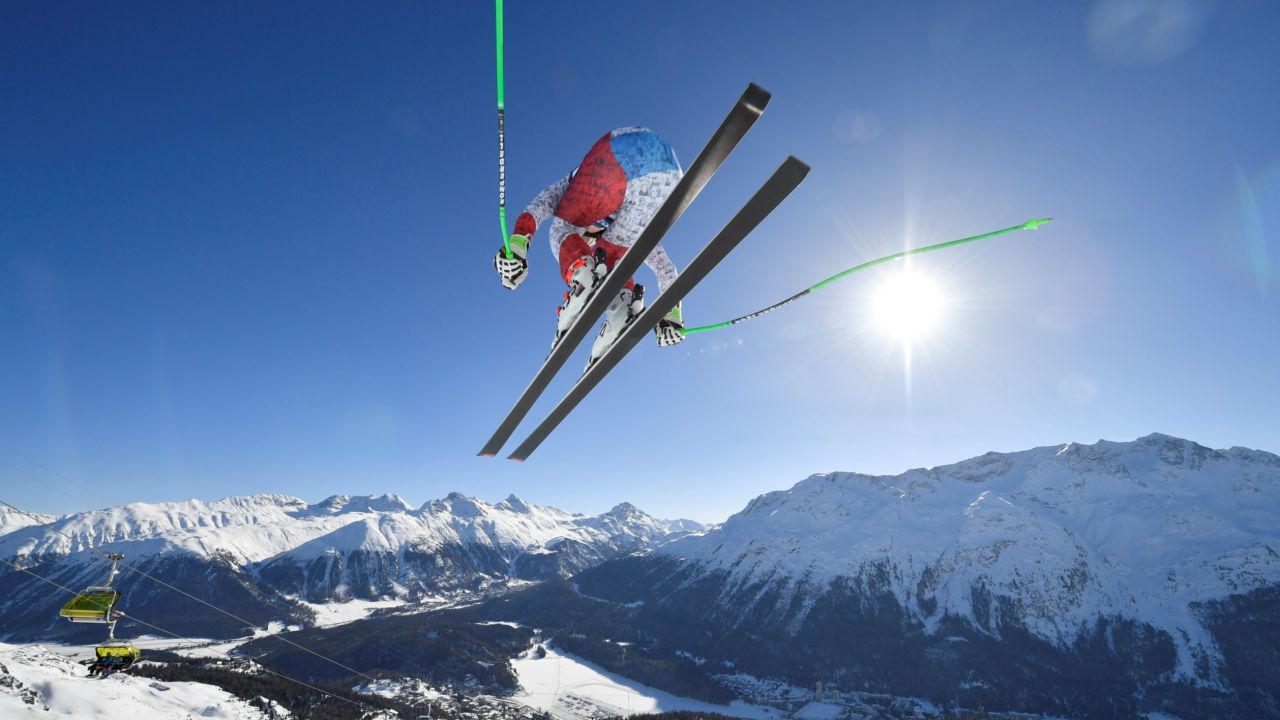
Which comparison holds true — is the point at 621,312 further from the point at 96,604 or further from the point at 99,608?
the point at 96,604

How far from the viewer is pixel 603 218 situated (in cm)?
492

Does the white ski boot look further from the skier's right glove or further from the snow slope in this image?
the snow slope

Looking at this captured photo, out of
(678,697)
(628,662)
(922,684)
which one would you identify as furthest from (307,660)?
(922,684)

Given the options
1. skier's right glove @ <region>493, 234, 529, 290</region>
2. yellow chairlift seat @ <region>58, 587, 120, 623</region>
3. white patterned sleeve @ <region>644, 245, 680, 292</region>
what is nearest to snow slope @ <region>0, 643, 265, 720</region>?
yellow chairlift seat @ <region>58, 587, 120, 623</region>

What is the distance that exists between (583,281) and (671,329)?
3.88ft

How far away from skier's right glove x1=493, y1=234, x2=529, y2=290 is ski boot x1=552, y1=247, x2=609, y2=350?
0.47m

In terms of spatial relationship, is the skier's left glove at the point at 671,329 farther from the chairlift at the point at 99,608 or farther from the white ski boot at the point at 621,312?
the chairlift at the point at 99,608

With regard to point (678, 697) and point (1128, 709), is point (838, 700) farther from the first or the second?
point (1128, 709)

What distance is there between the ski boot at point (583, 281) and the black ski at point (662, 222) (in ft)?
0.51

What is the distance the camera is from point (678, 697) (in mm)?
151625

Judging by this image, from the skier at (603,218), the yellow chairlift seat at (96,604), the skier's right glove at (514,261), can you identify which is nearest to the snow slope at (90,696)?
the yellow chairlift seat at (96,604)

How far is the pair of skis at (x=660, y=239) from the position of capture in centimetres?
314

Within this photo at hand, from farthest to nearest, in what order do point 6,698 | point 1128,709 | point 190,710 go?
1. point 1128,709
2. point 190,710
3. point 6,698

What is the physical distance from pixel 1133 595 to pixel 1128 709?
59545mm
